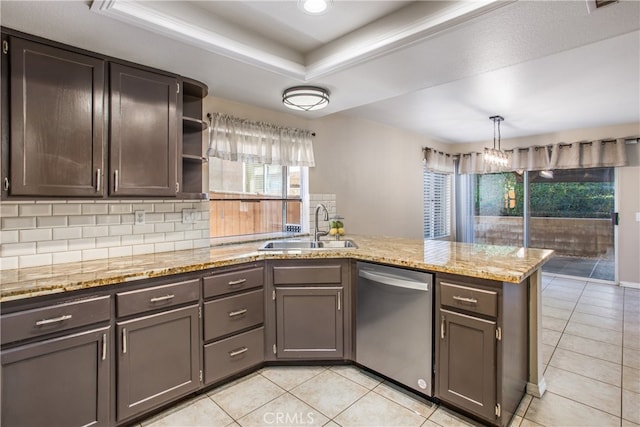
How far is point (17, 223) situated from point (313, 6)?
6.98ft

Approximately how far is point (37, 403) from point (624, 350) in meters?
4.04

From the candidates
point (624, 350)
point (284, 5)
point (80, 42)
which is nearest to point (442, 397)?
point (624, 350)

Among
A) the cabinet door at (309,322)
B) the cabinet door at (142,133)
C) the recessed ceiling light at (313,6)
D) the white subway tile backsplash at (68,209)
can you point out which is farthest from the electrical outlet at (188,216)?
the recessed ceiling light at (313,6)

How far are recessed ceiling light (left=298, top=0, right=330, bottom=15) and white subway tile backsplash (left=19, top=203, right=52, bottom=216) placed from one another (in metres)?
1.94

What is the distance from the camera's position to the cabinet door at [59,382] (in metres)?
1.48

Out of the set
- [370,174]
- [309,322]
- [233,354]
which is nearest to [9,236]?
[233,354]

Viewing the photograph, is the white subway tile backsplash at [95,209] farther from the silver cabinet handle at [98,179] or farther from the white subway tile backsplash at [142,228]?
the silver cabinet handle at [98,179]

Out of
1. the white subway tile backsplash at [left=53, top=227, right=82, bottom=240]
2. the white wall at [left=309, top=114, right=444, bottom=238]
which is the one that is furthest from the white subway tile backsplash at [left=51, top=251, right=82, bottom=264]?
the white wall at [left=309, top=114, right=444, bottom=238]

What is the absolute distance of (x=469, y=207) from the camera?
6234 mm

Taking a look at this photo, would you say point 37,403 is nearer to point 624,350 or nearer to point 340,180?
point 340,180

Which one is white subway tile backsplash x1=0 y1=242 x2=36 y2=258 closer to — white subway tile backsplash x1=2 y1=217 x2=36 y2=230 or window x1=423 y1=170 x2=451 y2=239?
white subway tile backsplash x1=2 y1=217 x2=36 y2=230

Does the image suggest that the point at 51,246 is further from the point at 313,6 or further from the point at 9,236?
the point at 313,6

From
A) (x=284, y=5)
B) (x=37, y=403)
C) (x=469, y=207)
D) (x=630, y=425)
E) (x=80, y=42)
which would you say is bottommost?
(x=630, y=425)

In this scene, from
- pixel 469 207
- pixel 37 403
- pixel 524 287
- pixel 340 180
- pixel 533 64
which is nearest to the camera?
pixel 37 403
